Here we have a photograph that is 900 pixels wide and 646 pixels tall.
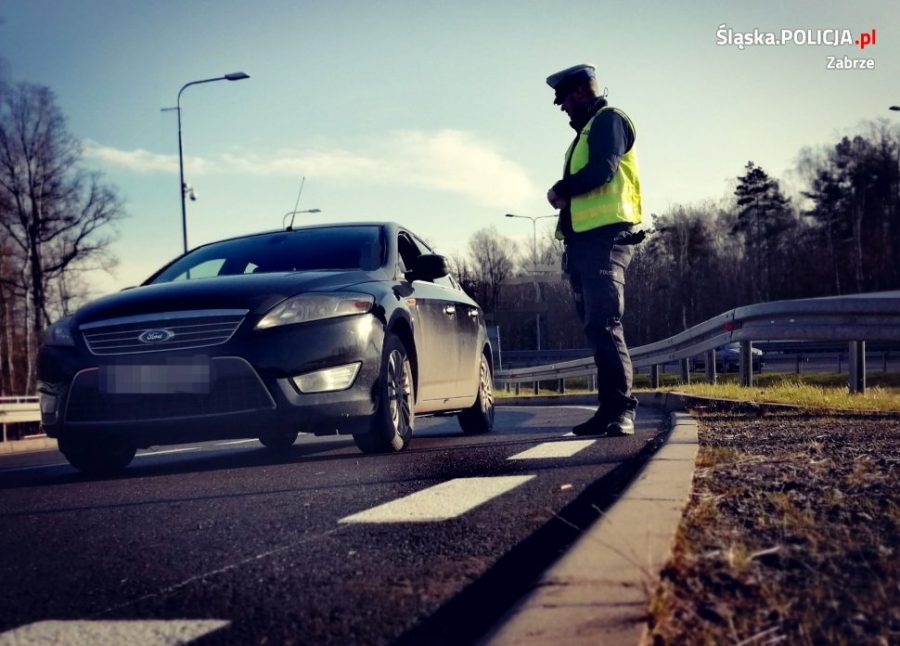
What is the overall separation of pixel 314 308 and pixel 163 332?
825 mm

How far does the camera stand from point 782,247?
185 feet

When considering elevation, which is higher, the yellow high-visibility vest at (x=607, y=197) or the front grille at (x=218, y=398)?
the yellow high-visibility vest at (x=607, y=197)

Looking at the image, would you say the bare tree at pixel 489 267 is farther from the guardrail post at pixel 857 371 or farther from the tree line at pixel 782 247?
the guardrail post at pixel 857 371

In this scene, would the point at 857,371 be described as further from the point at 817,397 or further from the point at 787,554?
the point at 787,554

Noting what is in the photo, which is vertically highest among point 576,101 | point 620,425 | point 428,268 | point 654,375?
point 576,101

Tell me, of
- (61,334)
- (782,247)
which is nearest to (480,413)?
(61,334)

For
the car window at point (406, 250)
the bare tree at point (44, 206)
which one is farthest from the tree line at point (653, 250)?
the car window at point (406, 250)

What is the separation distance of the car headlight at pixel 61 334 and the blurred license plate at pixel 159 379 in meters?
0.35

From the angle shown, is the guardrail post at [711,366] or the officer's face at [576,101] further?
the guardrail post at [711,366]

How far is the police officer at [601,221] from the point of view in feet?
20.5

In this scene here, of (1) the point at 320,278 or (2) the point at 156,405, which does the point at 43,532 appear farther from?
(1) the point at 320,278

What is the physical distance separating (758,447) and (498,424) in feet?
16.2

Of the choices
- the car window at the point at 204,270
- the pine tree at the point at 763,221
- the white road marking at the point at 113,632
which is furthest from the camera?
the pine tree at the point at 763,221

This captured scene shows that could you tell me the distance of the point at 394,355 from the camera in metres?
5.98
